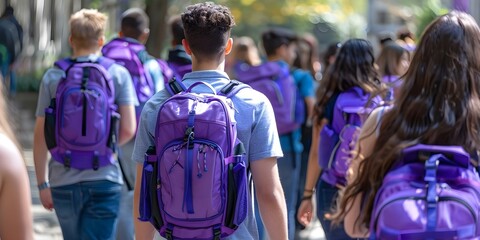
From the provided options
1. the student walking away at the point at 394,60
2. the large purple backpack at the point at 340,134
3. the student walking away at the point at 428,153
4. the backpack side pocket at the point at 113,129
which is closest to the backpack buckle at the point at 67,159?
the backpack side pocket at the point at 113,129

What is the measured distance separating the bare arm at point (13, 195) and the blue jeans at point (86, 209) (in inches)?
115

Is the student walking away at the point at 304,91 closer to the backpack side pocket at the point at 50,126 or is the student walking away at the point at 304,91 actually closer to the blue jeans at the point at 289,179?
the blue jeans at the point at 289,179

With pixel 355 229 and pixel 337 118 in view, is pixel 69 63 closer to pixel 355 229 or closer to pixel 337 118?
pixel 337 118

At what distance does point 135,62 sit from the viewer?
23.2 ft

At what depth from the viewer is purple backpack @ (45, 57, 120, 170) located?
19.2 feet

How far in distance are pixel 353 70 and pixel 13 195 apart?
3.51m

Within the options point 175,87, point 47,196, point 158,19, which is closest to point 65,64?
point 47,196

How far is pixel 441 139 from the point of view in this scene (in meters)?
3.37

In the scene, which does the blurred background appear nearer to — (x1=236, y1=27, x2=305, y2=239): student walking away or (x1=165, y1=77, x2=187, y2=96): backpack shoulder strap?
(x1=236, y1=27, x2=305, y2=239): student walking away

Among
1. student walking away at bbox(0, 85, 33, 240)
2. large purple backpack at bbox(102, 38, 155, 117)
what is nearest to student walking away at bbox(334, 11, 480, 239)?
student walking away at bbox(0, 85, 33, 240)

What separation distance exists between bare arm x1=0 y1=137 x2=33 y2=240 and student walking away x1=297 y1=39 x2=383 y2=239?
2.93 metres

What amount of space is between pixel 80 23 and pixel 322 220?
1961 mm

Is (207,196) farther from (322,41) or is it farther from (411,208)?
(322,41)

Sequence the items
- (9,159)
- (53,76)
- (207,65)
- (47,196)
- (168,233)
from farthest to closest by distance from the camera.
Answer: (47,196)
(53,76)
(207,65)
(168,233)
(9,159)
